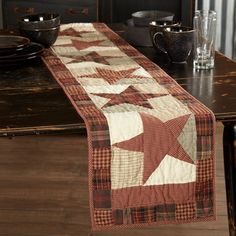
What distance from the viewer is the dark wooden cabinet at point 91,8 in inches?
131

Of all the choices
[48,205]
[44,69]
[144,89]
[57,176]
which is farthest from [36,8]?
[144,89]

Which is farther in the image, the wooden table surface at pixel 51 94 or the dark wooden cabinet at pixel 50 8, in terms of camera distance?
the dark wooden cabinet at pixel 50 8

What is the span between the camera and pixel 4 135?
1211mm

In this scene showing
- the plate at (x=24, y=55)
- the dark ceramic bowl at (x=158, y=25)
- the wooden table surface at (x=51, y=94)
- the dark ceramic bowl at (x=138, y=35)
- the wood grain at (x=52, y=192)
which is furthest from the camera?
the wood grain at (x=52, y=192)

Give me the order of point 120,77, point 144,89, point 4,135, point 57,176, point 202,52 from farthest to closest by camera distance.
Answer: point 57,176, point 202,52, point 120,77, point 144,89, point 4,135

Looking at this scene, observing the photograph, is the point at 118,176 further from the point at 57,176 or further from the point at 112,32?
the point at 57,176

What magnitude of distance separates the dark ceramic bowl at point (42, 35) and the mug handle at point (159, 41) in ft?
0.95

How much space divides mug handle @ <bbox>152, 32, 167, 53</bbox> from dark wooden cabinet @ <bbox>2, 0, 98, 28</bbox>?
164 cm

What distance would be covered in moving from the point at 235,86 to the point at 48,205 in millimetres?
955

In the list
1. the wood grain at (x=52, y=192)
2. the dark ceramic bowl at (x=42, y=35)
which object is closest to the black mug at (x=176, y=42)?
the dark ceramic bowl at (x=42, y=35)

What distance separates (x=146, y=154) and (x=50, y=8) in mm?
2189

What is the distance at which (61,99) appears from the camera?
1386 millimetres

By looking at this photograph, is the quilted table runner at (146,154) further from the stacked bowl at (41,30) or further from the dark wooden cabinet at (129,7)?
the dark wooden cabinet at (129,7)

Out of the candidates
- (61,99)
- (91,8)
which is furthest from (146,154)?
(91,8)
